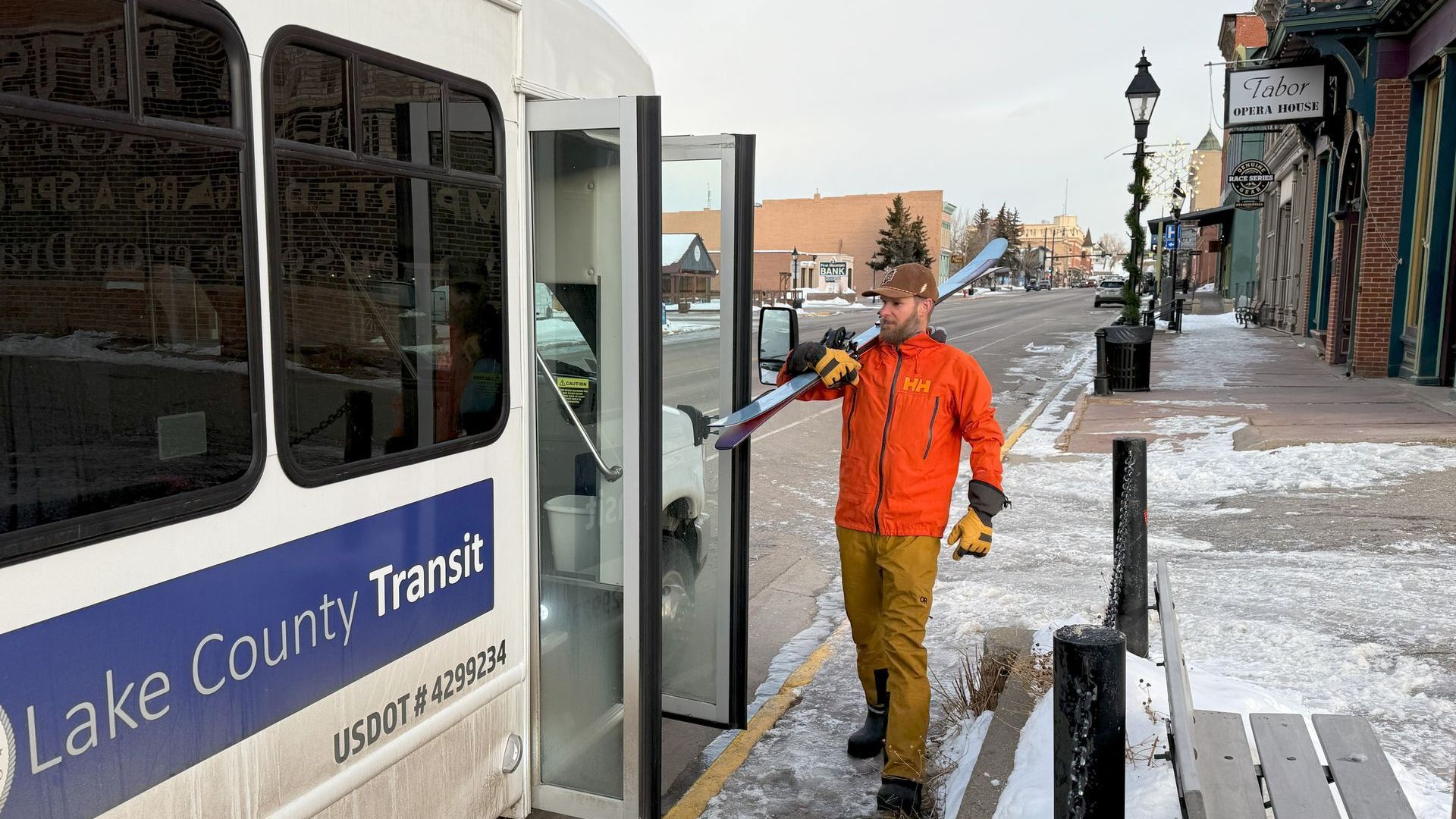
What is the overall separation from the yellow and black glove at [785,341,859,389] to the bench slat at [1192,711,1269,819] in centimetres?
167

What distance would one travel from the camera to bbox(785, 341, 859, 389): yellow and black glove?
4.08 meters

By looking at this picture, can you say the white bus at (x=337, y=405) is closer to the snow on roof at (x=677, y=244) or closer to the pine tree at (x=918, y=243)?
the snow on roof at (x=677, y=244)

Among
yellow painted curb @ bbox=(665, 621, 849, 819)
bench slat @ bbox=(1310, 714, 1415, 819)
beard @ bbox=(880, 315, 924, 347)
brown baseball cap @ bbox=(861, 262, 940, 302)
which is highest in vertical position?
brown baseball cap @ bbox=(861, 262, 940, 302)

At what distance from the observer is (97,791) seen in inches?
80.7

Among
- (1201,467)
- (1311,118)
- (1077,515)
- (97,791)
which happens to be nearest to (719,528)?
(97,791)

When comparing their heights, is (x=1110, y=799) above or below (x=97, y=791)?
below

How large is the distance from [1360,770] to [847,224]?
9725 cm

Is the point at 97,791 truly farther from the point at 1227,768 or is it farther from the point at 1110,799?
the point at 1227,768

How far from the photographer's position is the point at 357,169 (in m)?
2.70

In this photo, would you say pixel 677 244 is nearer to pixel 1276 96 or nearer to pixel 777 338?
pixel 777 338

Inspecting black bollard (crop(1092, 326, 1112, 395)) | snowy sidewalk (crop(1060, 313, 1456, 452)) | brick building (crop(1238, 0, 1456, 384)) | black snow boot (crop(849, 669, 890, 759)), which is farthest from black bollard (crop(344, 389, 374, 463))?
brick building (crop(1238, 0, 1456, 384))

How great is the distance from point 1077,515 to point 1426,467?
3.15 meters

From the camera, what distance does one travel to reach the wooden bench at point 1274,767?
8.93ft

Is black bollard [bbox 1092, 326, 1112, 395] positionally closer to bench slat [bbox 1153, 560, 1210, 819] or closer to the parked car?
bench slat [bbox 1153, 560, 1210, 819]
